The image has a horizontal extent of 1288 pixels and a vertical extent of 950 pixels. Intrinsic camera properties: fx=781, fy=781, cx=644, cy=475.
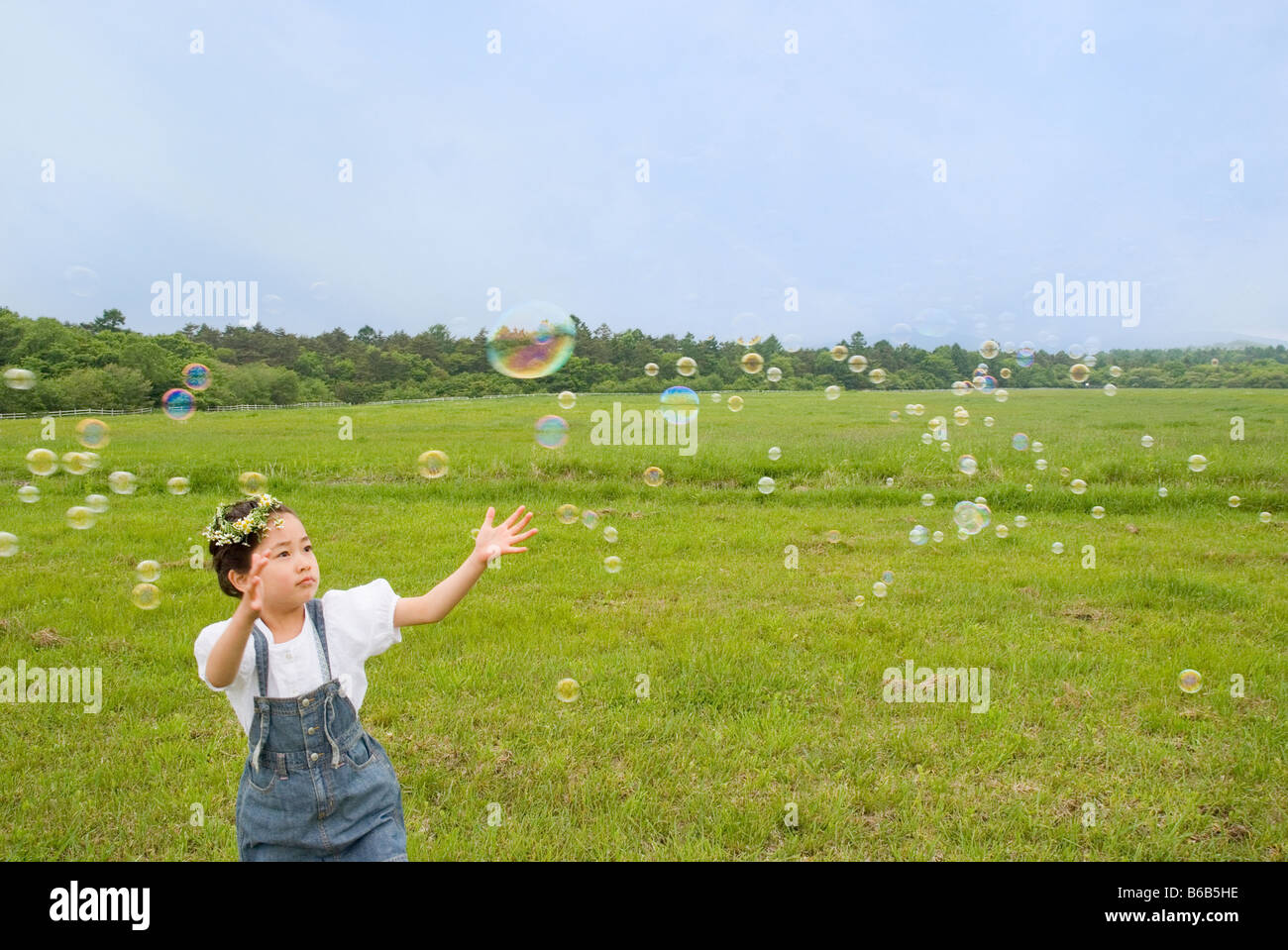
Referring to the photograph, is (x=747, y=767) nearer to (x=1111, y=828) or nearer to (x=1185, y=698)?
(x=1111, y=828)

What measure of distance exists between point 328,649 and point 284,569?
398mm

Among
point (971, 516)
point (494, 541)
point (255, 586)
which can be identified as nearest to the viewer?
point (255, 586)

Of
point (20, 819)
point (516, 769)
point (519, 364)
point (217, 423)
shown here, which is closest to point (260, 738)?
point (516, 769)

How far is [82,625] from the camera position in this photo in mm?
7398

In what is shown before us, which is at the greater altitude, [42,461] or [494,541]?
[42,461]

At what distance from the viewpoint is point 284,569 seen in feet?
9.98

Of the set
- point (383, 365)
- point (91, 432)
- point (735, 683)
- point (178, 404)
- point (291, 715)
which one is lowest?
point (735, 683)

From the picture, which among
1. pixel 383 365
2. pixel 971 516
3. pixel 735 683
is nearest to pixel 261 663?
pixel 735 683

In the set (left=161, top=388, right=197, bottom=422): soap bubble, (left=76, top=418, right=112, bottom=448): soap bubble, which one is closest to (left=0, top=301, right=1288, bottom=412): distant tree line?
(left=161, top=388, right=197, bottom=422): soap bubble

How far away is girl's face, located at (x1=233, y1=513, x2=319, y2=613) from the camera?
3.03 metres

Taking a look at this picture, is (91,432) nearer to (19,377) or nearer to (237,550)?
(19,377)

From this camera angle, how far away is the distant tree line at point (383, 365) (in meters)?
39.3

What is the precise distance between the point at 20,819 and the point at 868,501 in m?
12.7
